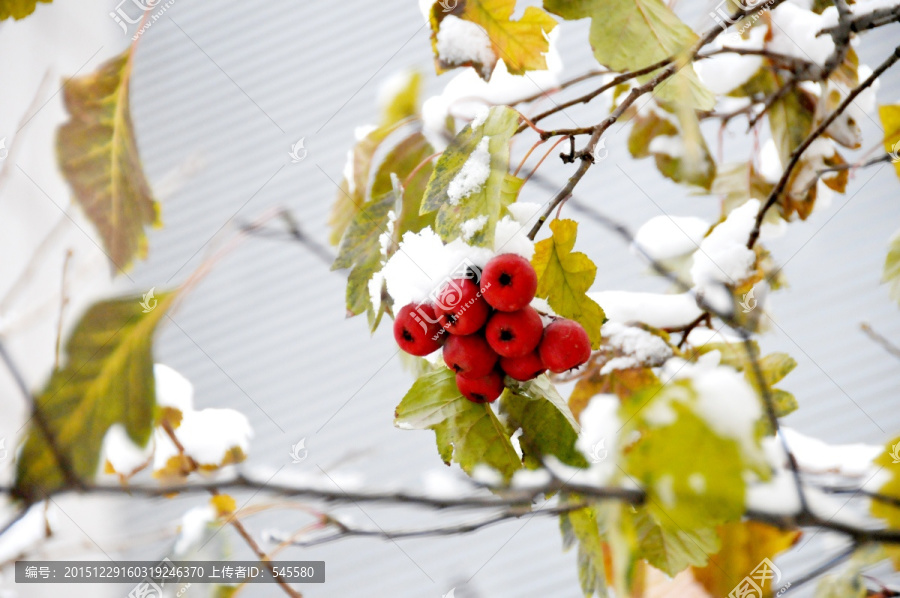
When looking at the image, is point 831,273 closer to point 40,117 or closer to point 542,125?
point 542,125

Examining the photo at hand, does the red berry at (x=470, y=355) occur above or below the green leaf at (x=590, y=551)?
above

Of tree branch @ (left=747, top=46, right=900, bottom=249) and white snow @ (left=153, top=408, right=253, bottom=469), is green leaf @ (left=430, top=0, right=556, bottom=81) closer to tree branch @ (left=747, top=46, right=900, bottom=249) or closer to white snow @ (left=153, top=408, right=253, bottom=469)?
tree branch @ (left=747, top=46, right=900, bottom=249)

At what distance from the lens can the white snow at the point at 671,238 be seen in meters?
0.59

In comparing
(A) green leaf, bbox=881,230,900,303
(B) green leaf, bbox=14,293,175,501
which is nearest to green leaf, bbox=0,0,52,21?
(B) green leaf, bbox=14,293,175,501

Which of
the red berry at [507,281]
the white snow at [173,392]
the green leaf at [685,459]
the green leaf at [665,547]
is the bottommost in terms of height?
the green leaf at [685,459]

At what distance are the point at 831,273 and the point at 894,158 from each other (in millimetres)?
444

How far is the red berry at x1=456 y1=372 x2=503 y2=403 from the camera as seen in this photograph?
1.12 feet

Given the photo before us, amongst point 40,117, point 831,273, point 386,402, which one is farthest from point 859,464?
point 40,117

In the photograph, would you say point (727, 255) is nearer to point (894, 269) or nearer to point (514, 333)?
point (894, 269)

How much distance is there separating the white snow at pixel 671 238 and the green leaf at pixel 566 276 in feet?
0.79

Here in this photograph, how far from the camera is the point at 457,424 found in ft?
1.18

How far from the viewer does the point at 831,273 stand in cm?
81

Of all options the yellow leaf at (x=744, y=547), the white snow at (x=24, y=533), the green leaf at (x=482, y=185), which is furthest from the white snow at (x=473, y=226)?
the white snow at (x=24, y=533)

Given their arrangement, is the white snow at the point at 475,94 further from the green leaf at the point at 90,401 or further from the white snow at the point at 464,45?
the green leaf at the point at 90,401
